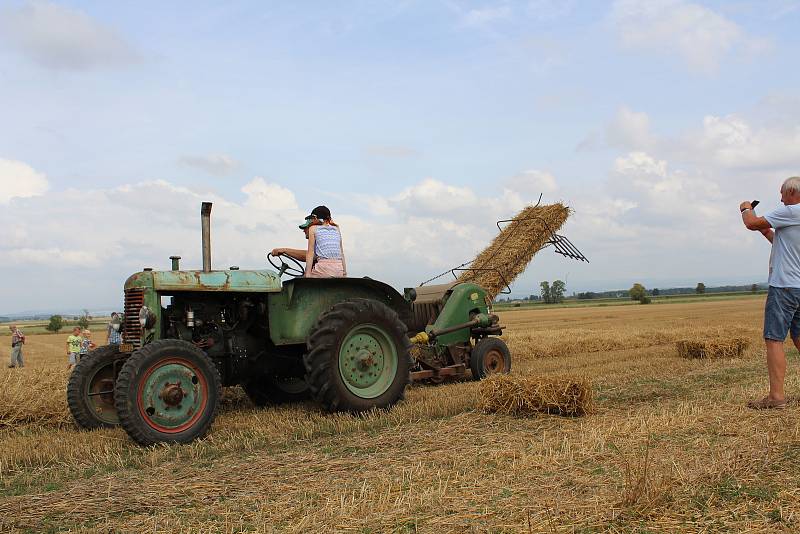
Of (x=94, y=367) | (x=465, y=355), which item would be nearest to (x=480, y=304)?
(x=465, y=355)

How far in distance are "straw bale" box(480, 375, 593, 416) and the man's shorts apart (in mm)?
1493

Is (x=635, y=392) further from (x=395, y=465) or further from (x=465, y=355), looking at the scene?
(x=395, y=465)

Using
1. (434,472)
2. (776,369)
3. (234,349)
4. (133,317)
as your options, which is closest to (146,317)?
(133,317)

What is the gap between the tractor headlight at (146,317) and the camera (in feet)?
18.8

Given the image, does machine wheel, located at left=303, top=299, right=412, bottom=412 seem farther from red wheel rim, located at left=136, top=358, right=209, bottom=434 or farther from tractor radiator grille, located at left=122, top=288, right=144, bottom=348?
tractor radiator grille, located at left=122, top=288, right=144, bottom=348

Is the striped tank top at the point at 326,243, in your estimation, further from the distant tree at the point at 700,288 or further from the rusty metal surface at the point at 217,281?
the distant tree at the point at 700,288

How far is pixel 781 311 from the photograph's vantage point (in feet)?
18.0

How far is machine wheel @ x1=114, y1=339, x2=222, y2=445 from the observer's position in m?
5.14

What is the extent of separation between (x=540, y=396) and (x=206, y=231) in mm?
3199

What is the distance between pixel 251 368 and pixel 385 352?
129 cm

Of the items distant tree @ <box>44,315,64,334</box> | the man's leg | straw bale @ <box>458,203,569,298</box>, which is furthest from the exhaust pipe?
distant tree @ <box>44,315,64,334</box>

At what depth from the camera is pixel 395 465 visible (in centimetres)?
420

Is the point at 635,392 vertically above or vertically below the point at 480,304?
below

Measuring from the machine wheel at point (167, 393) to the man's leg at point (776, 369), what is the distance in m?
4.40
